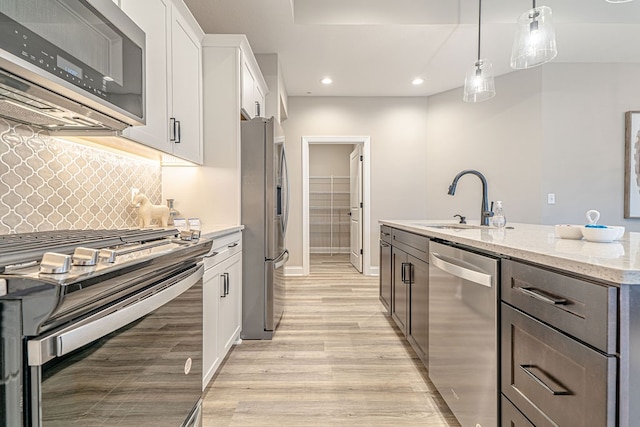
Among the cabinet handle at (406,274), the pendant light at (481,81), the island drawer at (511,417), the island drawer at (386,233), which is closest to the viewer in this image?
the island drawer at (511,417)

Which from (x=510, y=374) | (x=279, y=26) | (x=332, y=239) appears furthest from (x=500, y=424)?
(x=332, y=239)

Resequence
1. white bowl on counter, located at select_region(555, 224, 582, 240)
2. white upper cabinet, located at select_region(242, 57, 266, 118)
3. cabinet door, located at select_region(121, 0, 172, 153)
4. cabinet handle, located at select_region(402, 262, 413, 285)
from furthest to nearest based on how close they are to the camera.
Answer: white upper cabinet, located at select_region(242, 57, 266, 118)
cabinet handle, located at select_region(402, 262, 413, 285)
cabinet door, located at select_region(121, 0, 172, 153)
white bowl on counter, located at select_region(555, 224, 582, 240)

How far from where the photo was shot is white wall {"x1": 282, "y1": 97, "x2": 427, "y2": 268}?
4.95 m

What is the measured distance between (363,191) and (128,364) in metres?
4.46

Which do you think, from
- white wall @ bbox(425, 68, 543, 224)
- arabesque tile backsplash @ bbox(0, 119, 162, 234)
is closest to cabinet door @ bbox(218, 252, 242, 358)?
arabesque tile backsplash @ bbox(0, 119, 162, 234)

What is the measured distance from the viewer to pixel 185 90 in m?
2.12

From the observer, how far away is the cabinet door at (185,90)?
77.2 inches

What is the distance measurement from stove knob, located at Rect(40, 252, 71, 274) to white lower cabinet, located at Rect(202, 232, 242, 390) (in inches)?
41.7

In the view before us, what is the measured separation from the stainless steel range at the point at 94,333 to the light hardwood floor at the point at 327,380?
0.65 m

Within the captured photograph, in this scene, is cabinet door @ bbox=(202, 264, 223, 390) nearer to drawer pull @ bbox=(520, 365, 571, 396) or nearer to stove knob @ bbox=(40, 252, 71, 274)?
stove knob @ bbox=(40, 252, 71, 274)

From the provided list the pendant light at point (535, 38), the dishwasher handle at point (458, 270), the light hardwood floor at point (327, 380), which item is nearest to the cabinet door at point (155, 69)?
the light hardwood floor at point (327, 380)

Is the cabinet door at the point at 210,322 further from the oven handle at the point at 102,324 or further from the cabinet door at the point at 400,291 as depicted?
the cabinet door at the point at 400,291

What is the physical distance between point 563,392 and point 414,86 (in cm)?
439

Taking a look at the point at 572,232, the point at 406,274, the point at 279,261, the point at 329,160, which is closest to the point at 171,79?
the point at 279,261
